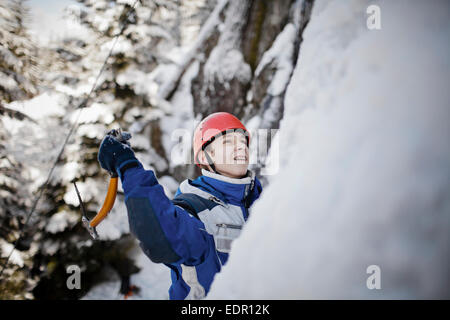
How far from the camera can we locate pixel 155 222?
4.28 feet

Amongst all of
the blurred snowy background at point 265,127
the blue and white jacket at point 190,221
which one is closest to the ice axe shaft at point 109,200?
the blue and white jacket at point 190,221

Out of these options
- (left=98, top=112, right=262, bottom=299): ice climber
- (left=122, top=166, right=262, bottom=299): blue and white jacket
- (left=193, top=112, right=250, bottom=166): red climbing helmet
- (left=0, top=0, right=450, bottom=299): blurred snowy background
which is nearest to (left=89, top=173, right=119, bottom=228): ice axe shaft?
(left=98, top=112, right=262, bottom=299): ice climber

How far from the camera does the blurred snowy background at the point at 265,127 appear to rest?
74 cm

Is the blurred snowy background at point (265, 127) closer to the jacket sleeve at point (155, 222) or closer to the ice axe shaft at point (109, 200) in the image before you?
the jacket sleeve at point (155, 222)

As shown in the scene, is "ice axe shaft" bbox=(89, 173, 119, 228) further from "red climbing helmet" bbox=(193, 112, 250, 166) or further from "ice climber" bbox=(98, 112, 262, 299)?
"red climbing helmet" bbox=(193, 112, 250, 166)

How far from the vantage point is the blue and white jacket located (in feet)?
4.32

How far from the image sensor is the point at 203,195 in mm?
1864

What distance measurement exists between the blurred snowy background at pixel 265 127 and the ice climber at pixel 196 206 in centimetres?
45

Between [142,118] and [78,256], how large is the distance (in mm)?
4130

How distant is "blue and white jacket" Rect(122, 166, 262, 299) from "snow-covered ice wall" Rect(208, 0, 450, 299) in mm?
443

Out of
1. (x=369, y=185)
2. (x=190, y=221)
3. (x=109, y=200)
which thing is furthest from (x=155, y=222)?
(x=369, y=185)

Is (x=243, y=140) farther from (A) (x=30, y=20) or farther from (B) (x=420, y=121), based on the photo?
(A) (x=30, y=20)

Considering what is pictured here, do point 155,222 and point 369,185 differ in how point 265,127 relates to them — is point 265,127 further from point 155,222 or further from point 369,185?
point 369,185
